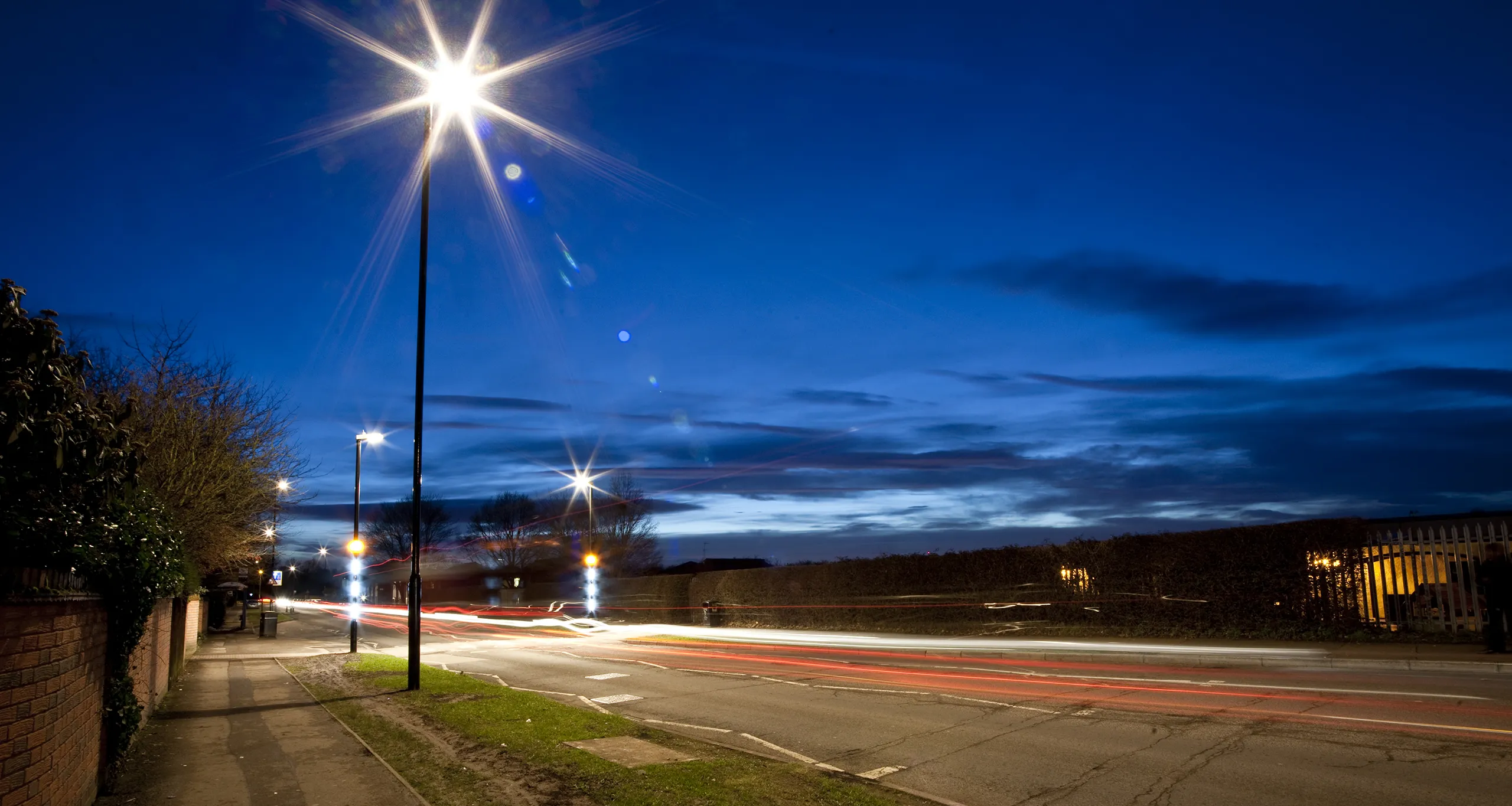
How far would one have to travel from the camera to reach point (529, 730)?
11.2m

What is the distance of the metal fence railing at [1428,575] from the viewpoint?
16.9 m

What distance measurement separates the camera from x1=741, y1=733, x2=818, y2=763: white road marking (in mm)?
9695

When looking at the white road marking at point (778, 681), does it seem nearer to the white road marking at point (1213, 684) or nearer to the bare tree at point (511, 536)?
the white road marking at point (1213, 684)

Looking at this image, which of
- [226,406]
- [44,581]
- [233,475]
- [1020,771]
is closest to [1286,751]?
[1020,771]

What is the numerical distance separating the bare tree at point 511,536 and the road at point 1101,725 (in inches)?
2717

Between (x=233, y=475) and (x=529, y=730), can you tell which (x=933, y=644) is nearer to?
(x=529, y=730)

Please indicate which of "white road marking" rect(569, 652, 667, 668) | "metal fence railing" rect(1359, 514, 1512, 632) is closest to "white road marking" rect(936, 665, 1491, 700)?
"metal fence railing" rect(1359, 514, 1512, 632)

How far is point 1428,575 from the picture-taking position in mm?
17562

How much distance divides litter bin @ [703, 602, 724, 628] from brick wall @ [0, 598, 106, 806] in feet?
103

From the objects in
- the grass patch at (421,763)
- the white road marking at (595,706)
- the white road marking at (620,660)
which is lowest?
the white road marking at (620,660)

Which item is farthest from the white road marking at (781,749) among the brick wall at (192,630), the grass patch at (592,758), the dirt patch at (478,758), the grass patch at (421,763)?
the brick wall at (192,630)

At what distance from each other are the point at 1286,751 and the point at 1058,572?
54.0ft

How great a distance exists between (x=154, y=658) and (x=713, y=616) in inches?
1051

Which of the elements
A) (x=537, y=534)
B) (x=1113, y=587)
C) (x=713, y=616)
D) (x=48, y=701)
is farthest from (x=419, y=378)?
(x=537, y=534)
